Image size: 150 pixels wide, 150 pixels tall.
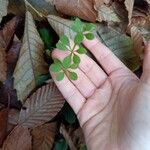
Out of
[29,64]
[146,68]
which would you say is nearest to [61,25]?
[29,64]

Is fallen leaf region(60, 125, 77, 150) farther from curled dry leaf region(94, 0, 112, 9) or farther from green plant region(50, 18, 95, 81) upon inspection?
curled dry leaf region(94, 0, 112, 9)

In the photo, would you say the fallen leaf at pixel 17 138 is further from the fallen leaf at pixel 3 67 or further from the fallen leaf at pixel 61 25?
the fallen leaf at pixel 61 25

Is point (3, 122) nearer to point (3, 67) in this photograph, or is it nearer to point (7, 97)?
point (7, 97)

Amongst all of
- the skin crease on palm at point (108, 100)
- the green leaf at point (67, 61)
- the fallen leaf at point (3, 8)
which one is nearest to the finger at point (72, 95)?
the skin crease on palm at point (108, 100)

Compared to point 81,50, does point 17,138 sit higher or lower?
lower

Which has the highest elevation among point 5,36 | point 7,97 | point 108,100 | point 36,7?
point 36,7

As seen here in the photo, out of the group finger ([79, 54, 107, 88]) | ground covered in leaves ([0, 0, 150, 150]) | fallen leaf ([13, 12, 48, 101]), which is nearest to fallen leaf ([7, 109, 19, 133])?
ground covered in leaves ([0, 0, 150, 150])
